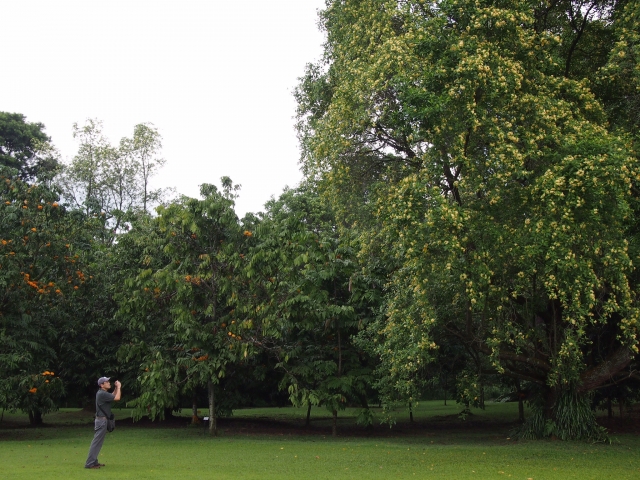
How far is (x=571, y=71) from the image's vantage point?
16.6 meters

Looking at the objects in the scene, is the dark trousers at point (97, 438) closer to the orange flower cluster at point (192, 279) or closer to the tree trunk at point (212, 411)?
the orange flower cluster at point (192, 279)

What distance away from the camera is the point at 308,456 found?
13.7 m

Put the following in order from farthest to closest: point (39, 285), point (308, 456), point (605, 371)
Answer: point (39, 285)
point (605, 371)
point (308, 456)

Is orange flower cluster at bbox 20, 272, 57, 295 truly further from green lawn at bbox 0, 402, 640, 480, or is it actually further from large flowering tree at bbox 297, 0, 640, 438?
large flowering tree at bbox 297, 0, 640, 438

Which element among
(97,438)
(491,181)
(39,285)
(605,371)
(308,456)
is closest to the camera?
(97,438)

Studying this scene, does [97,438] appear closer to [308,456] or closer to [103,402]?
[103,402]

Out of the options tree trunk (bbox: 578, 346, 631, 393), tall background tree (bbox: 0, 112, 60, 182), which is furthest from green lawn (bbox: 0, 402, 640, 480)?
tall background tree (bbox: 0, 112, 60, 182)

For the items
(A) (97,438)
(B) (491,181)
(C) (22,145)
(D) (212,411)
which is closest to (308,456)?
(A) (97,438)

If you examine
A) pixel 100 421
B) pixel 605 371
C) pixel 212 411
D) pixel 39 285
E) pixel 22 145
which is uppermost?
pixel 22 145

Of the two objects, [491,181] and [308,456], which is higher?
[491,181]

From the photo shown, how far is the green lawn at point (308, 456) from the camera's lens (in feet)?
36.1

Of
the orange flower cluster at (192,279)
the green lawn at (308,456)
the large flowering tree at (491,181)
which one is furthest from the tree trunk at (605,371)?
the orange flower cluster at (192,279)

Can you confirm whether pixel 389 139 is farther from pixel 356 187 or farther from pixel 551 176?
pixel 551 176

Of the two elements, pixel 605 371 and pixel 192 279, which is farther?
pixel 192 279
